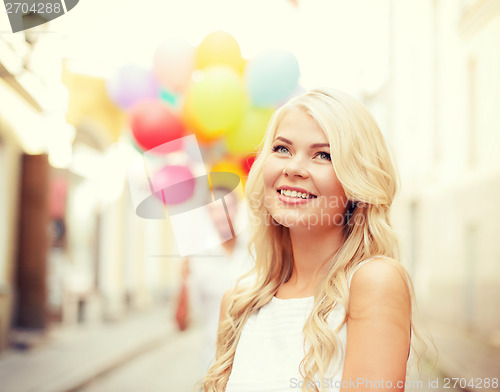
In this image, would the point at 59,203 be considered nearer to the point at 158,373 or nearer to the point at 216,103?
the point at 158,373

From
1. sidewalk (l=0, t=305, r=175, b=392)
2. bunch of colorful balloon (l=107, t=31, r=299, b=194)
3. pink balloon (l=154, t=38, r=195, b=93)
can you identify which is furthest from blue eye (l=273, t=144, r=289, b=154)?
sidewalk (l=0, t=305, r=175, b=392)

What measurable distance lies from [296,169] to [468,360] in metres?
5.50

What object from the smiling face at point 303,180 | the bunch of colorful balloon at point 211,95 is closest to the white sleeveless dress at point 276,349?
the smiling face at point 303,180

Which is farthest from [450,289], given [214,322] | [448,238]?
[214,322]

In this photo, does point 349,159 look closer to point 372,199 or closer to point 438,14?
point 372,199

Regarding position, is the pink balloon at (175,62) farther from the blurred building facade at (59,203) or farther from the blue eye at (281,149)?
the blue eye at (281,149)

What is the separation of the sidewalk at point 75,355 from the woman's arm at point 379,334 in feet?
14.8

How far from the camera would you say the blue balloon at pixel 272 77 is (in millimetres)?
2828

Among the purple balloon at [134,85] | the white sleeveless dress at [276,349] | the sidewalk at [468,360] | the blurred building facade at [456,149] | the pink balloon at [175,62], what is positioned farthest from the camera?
the blurred building facade at [456,149]

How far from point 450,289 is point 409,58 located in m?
5.21

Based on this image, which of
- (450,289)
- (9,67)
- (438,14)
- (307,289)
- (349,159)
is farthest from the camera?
(450,289)

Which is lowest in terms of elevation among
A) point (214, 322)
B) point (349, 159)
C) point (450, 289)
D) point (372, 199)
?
point (450, 289)

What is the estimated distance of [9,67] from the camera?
2773 millimetres

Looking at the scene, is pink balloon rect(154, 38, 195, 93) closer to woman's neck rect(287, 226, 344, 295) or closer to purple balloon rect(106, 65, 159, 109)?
purple balloon rect(106, 65, 159, 109)
